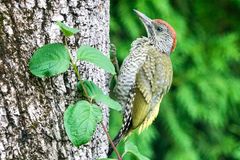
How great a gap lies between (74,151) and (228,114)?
2942mm

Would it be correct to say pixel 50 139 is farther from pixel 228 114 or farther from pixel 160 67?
pixel 228 114

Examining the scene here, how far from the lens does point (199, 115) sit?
5.02 metres

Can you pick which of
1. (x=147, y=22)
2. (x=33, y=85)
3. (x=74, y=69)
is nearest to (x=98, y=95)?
(x=74, y=69)

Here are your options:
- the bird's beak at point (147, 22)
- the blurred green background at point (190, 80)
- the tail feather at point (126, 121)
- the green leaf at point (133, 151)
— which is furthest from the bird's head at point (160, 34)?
the green leaf at point (133, 151)

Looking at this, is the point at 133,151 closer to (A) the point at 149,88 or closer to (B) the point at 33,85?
(B) the point at 33,85

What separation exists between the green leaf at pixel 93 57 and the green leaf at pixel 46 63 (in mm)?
77

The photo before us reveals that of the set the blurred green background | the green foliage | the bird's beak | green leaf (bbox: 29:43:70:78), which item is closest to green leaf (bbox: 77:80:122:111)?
the green foliage

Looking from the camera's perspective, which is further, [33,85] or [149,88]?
[149,88]

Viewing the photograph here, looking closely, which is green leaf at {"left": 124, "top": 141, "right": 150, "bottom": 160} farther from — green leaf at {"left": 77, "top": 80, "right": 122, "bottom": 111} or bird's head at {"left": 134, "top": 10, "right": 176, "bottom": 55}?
bird's head at {"left": 134, "top": 10, "right": 176, "bottom": 55}

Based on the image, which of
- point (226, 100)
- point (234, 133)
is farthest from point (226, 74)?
point (234, 133)

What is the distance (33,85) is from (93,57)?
23 cm

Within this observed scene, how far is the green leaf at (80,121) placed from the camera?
230cm

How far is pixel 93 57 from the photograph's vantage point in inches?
94.8

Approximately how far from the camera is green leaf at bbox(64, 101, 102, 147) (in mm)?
2301
